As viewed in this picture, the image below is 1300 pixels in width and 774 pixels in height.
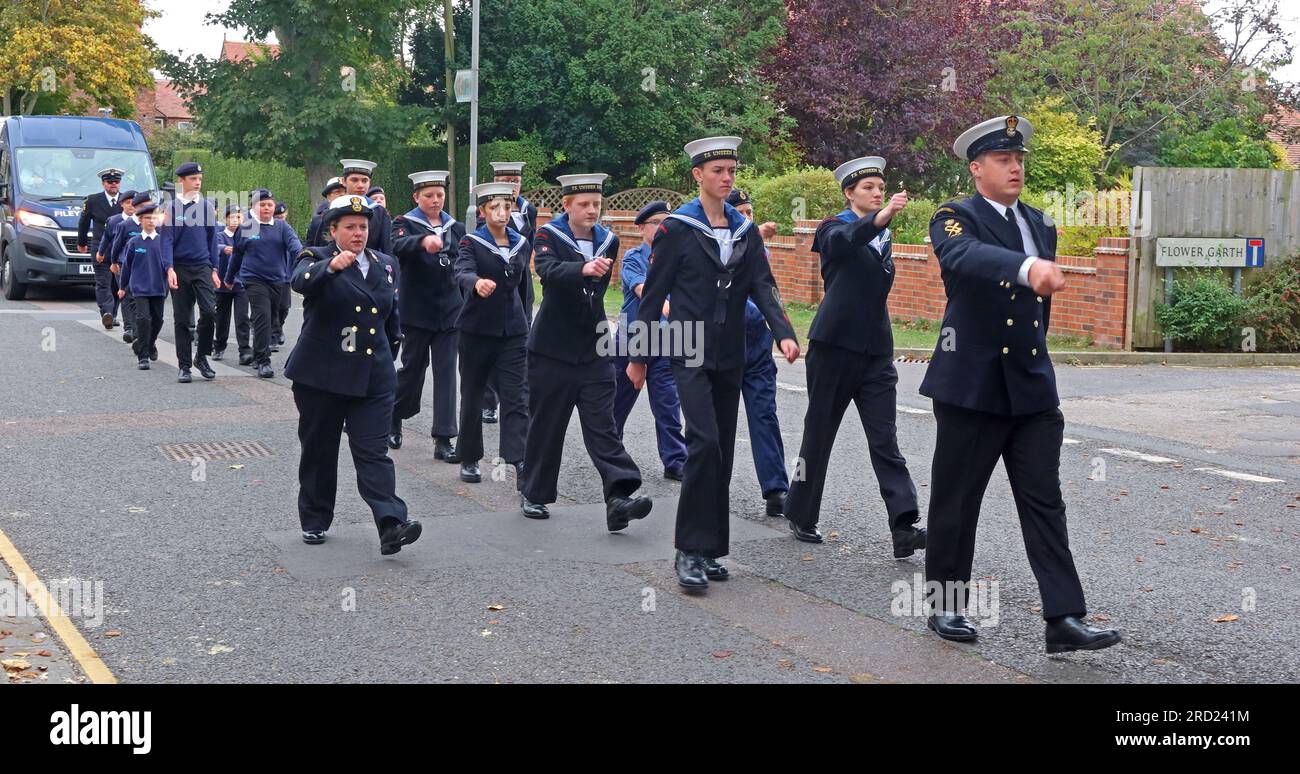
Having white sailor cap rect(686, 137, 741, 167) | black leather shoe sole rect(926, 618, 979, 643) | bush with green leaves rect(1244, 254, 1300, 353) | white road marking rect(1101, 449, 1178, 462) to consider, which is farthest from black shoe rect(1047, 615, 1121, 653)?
bush with green leaves rect(1244, 254, 1300, 353)

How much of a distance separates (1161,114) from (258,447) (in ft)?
92.6

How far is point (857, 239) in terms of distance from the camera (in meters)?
7.50

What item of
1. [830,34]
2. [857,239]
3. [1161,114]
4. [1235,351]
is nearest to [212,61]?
[830,34]

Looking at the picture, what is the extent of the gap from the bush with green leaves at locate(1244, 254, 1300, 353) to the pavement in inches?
238

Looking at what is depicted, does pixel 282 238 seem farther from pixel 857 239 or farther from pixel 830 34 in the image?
pixel 830 34

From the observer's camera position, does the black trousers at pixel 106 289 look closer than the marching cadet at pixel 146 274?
No

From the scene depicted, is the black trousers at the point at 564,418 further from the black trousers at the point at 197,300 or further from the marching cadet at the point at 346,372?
the black trousers at the point at 197,300

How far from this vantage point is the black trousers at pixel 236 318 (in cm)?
1572

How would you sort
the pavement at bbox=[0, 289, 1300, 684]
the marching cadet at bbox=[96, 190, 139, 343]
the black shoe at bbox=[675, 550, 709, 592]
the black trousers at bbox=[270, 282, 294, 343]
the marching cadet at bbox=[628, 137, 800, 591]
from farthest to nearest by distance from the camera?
the marching cadet at bbox=[96, 190, 139, 343], the black trousers at bbox=[270, 282, 294, 343], the marching cadet at bbox=[628, 137, 800, 591], the black shoe at bbox=[675, 550, 709, 592], the pavement at bbox=[0, 289, 1300, 684]

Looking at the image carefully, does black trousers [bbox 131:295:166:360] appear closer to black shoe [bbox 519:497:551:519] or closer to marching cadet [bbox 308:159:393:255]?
marching cadet [bbox 308:159:393:255]

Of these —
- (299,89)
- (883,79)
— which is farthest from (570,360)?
(299,89)

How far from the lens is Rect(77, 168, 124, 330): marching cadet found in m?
19.6

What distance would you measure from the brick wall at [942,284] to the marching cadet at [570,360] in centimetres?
621

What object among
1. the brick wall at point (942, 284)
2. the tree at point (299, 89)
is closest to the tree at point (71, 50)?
the tree at point (299, 89)
